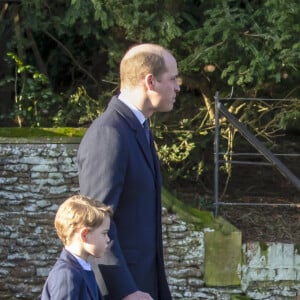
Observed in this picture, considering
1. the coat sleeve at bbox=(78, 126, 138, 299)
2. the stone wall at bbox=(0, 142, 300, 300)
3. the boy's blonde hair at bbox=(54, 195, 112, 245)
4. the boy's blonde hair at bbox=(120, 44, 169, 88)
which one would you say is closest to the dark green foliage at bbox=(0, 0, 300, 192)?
the stone wall at bbox=(0, 142, 300, 300)

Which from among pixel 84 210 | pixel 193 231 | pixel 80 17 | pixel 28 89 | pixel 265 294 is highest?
pixel 80 17

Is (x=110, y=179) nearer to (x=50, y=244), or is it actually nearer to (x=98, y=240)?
(x=98, y=240)

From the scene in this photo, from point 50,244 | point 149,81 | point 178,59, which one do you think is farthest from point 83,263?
point 178,59

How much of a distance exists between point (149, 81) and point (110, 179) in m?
0.46

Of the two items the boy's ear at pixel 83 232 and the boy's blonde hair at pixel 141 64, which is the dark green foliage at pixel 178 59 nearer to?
the boy's blonde hair at pixel 141 64

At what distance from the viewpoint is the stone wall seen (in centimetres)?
791

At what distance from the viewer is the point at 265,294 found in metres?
8.04

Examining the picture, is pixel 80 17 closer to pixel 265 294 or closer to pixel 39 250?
pixel 39 250

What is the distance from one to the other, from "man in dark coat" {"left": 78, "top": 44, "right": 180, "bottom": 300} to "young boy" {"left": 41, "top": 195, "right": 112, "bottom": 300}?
0.13 m

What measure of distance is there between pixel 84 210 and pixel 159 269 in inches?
23.9

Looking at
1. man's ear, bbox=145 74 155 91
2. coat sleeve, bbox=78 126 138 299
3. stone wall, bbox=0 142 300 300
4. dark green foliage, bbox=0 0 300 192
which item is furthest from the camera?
dark green foliage, bbox=0 0 300 192

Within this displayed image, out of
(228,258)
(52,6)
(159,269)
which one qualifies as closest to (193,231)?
(228,258)

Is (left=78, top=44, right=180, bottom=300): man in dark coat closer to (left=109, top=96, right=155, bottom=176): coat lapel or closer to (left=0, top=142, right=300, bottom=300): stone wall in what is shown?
(left=109, top=96, right=155, bottom=176): coat lapel

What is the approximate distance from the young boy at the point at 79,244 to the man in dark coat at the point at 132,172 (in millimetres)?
128
